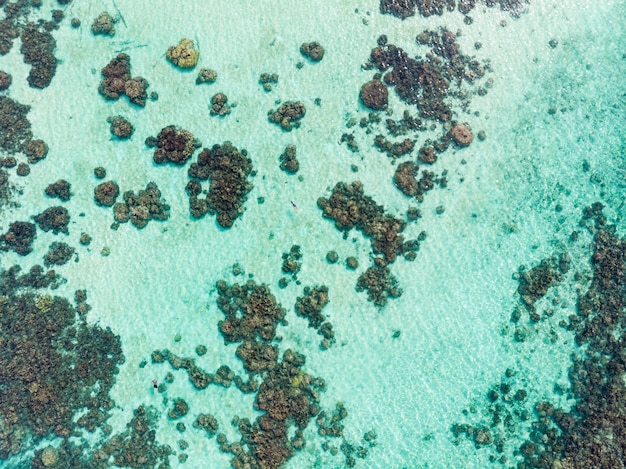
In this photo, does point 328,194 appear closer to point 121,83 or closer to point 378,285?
point 378,285

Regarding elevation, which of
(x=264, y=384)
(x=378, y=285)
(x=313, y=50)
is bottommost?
(x=264, y=384)

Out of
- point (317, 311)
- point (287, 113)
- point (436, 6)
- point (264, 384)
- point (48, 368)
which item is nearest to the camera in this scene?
point (48, 368)

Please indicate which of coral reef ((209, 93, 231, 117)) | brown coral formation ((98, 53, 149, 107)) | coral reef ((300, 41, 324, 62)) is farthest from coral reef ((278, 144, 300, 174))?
brown coral formation ((98, 53, 149, 107))

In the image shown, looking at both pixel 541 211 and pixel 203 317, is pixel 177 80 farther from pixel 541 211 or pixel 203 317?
pixel 541 211

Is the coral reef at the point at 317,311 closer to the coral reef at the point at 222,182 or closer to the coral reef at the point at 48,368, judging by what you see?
the coral reef at the point at 222,182

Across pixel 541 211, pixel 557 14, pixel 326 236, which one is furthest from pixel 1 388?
pixel 557 14

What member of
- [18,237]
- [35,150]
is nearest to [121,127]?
[35,150]

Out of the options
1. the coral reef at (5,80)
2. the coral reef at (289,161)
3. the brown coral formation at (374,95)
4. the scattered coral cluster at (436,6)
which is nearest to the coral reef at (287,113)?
the coral reef at (289,161)
